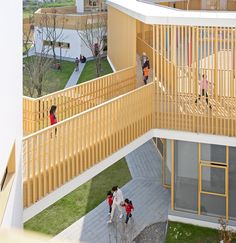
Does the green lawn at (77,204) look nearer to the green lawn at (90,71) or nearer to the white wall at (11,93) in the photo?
the white wall at (11,93)

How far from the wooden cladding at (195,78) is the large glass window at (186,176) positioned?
1.48 m

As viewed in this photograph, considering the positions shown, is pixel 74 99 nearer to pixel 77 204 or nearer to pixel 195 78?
pixel 195 78

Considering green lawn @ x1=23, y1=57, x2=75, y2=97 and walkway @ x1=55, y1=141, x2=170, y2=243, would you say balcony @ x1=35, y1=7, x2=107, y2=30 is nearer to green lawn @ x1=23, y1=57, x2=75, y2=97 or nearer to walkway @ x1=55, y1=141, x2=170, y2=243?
green lawn @ x1=23, y1=57, x2=75, y2=97

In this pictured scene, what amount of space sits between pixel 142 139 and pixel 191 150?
2207mm

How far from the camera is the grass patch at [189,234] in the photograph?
46.7 ft

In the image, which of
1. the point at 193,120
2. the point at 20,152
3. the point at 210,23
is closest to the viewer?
the point at 20,152

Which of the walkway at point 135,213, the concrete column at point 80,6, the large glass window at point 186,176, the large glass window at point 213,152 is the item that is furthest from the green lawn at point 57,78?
the large glass window at point 213,152

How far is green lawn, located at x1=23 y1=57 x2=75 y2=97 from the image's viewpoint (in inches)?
1362

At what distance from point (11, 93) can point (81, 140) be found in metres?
3.21

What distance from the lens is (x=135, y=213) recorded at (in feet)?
52.6

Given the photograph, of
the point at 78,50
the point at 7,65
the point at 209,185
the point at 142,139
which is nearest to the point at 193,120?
the point at 142,139

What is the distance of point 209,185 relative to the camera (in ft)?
48.2

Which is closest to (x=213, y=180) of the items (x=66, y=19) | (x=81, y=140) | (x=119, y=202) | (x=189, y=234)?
(x=189, y=234)

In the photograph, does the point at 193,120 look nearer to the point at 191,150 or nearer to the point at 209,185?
the point at 191,150
